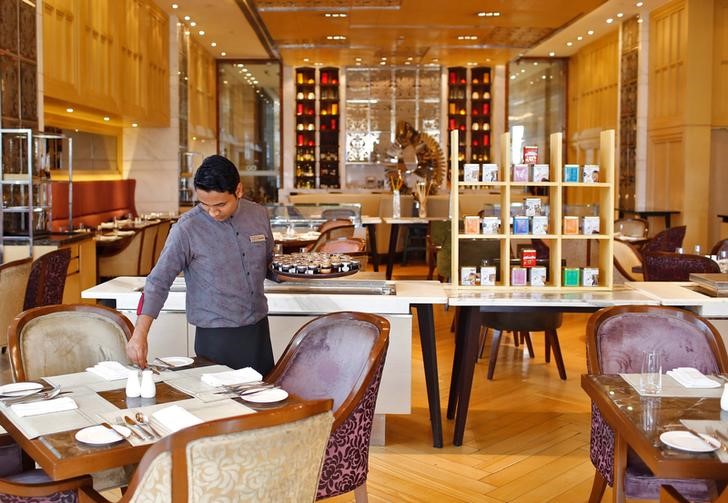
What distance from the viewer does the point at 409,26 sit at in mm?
12711

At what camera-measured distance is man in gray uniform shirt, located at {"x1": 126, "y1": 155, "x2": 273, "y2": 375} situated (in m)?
3.46

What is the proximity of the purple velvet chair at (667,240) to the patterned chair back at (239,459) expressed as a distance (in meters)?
6.94

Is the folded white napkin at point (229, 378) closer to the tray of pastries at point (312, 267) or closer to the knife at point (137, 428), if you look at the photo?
the knife at point (137, 428)

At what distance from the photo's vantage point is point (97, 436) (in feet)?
7.79

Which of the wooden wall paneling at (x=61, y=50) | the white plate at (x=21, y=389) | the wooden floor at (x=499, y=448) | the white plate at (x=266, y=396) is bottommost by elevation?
the wooden floor at (x=499, y=448)

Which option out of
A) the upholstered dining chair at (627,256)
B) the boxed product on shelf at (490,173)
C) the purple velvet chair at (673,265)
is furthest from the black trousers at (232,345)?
the upholstered dining chair at (627,256)

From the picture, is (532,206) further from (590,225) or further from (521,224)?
(590,225)

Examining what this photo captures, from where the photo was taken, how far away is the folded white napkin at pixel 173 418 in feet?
8.15

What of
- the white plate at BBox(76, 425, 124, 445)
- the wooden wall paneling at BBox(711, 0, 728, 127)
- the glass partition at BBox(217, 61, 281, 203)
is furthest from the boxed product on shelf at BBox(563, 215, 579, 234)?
the glass partition at BBox(217, 61, 281, 203)

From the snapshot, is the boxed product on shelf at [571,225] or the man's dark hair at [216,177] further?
the boxed product on shelf at [571,225]

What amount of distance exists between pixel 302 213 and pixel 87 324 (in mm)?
6532

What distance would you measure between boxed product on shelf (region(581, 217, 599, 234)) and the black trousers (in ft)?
6.86

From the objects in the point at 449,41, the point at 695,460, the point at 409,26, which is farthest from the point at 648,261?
the point at 449,41

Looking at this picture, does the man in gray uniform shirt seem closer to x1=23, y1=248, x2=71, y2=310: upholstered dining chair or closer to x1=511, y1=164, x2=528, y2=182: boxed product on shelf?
x1=511, y1=164, x2=528, y2=182: boxed product on shelf
